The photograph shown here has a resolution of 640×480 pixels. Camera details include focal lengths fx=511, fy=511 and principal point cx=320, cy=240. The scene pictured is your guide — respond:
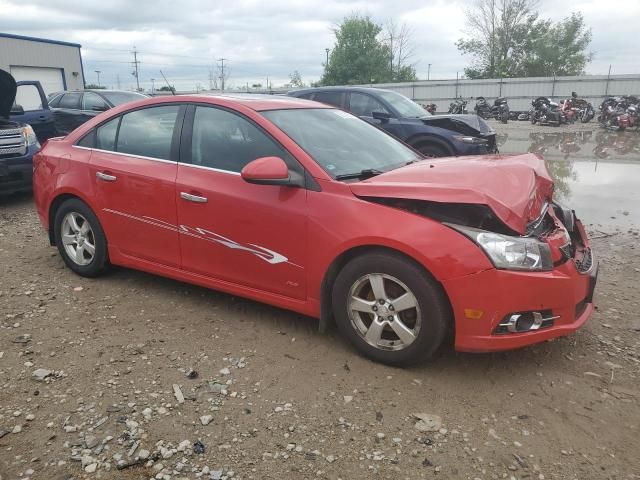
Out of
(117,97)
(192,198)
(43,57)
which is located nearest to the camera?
(192,198)

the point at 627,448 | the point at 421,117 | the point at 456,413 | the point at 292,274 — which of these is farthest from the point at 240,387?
the point at 421,117

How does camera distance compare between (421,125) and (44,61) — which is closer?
(421,125)

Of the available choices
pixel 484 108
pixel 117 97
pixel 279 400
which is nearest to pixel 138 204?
pixel 279 400

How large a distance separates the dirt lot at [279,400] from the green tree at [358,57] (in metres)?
52.8

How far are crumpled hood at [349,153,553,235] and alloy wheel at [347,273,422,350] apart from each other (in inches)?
20.1

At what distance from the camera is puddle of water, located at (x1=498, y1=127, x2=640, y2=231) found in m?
6.85

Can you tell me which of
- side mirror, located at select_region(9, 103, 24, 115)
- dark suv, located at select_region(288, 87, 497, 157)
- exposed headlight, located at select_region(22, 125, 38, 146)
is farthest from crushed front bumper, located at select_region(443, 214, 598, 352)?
side mirror, located at select_region(9, 103, 24, 115)

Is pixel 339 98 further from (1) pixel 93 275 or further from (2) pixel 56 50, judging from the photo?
(2) pixel 56 50

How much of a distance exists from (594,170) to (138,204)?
950 cm

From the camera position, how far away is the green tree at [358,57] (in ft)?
183

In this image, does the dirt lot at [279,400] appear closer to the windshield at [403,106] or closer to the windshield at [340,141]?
the windshield at [340,141]

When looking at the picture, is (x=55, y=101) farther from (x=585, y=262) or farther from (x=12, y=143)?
(x=585, y=262)

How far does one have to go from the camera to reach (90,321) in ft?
12.0

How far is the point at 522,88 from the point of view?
30.5m
